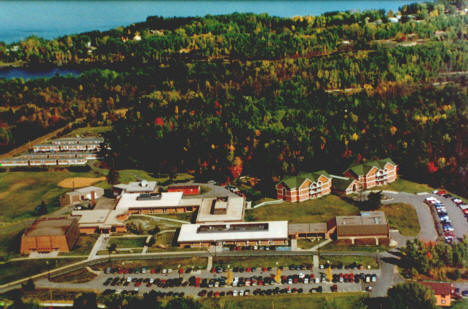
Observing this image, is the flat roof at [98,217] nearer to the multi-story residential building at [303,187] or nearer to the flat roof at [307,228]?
the flat roof at [307,228]

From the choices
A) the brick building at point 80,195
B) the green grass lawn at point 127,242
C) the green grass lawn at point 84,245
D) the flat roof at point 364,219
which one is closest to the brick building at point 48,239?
the green grass lawn at point 84,245

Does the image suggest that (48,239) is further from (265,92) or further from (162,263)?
(265,92)

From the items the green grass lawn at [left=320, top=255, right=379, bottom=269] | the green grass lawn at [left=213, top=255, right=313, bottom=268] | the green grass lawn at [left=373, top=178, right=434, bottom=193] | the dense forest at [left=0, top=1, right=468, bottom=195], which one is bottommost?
the green grass lawn at [left=213, top=255, right=313, bottom=268]

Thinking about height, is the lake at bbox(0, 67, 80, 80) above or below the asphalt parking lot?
above

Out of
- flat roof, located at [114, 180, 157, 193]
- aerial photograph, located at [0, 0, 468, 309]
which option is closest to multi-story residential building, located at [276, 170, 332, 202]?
aerial photograph, located at [0, 0, 468, 309]

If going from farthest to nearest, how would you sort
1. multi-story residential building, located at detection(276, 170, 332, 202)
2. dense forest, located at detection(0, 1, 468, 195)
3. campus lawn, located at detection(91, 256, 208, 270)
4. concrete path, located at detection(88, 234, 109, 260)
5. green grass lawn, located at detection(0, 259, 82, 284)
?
dense forest, located at detection(0, 1, 468, 195)
multi-story residential building, located at detection(276, 170, 332, 202)
concrete path, located at detection(88, 234, 109, 260)
campus lawn, located at detection(91, 256, 208, 270)
green grass lawn, located at detection(0, 259, 82, 284)

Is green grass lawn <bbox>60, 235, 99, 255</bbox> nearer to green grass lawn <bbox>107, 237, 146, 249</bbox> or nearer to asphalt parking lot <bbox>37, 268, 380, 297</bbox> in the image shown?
green grass lawn <bbox>107, 237, 146, 249</bbox>

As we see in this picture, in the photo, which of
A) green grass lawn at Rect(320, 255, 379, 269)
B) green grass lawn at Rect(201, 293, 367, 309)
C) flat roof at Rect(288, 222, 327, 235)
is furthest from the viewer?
flat roof at Rect(288, 222, 327, 235)
